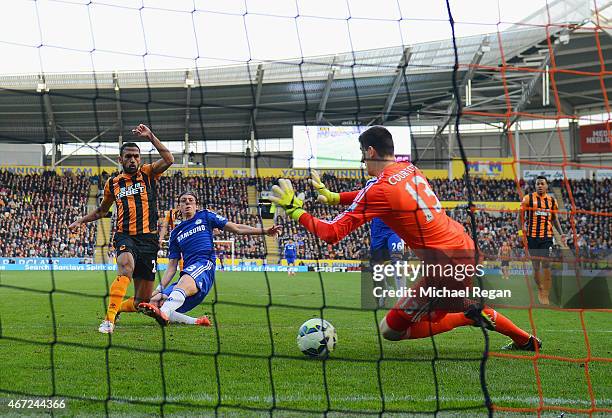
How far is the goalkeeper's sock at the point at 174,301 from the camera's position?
7.36 meters

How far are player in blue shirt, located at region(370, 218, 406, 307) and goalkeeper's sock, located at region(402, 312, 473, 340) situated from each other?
3523 mm

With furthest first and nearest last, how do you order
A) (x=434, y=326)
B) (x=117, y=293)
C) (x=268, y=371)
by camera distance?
(x=117, y=293)
(x=434, y=326)
(x=268, y=371)

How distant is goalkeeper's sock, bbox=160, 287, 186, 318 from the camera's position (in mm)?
7359

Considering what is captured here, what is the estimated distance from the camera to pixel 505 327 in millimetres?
5973

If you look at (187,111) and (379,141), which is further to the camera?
(187,111)

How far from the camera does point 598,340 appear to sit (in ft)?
24.8

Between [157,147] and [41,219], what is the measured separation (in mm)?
15769

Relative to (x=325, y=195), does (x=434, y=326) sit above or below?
below

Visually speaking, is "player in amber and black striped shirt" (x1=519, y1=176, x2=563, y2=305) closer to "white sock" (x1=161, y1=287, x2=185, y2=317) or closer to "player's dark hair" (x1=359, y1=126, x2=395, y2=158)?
"white sock" (x1=161, y1=287, x2=185, y2=317)

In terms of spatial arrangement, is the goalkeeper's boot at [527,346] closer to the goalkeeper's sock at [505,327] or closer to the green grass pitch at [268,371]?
the goalkeeper's sock at [505,327]

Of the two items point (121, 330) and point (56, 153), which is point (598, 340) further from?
point (56, 153)

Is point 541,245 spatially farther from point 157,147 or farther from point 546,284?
point 157,147

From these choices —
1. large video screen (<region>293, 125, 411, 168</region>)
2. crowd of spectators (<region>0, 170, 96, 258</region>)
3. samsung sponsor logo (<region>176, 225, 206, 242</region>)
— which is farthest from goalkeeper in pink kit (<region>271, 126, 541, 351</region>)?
large video screen (<region>293, 125, 411, 168</region>)

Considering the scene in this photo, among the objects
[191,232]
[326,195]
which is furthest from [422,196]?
[191,232]
